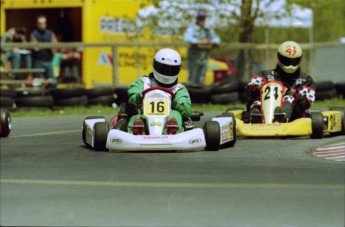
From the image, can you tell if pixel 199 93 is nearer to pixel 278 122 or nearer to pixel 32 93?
pixel 32 93

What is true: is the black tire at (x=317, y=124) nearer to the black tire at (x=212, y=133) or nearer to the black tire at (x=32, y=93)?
the black tire at (x=212, y=133)

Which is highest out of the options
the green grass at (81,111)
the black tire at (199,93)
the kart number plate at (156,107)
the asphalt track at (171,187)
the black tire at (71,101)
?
the kart number plate at (156,107)

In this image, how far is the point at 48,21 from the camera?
2433 cm

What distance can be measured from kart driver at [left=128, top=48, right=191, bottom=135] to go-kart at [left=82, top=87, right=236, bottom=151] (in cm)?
7

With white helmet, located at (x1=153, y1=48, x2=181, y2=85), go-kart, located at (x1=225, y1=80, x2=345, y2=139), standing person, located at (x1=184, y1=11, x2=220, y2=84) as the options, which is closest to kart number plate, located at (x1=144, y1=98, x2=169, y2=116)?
white helmet, located at (x1=153, y1=48, x2=181, y2=85)

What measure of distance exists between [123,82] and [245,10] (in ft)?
12.8

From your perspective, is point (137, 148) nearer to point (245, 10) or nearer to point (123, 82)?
point (123, 82)

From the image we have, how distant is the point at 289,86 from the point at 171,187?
16.9 ft

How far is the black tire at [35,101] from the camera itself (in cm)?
1856

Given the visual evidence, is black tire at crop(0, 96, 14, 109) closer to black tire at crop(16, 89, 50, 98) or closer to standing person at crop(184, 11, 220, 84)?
black tire at crop(16, 89, 50, 98)

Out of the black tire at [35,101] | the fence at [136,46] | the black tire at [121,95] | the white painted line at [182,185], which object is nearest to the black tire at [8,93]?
the black tire at [35,101]

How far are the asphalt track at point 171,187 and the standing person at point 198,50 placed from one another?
909cm

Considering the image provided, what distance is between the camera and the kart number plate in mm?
10992

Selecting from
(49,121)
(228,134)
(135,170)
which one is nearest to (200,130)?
(228,134)
